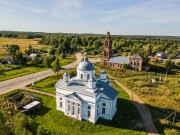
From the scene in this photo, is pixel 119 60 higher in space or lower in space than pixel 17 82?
higher

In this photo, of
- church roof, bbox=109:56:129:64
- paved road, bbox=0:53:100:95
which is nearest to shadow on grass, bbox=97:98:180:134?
paved road, bbox=0:53:100:95

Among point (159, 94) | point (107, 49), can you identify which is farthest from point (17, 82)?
point (159, 94)

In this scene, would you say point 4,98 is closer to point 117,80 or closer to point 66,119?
point 66,119

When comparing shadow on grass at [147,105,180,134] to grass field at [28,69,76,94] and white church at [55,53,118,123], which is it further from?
grass field at [28,69,76,94]

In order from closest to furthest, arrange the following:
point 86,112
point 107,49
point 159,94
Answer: point 86,112, point 159,94, point 107,49

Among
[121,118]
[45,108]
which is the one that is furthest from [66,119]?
[121,118]

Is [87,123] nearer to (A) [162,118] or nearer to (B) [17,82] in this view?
(A) [162,118]
